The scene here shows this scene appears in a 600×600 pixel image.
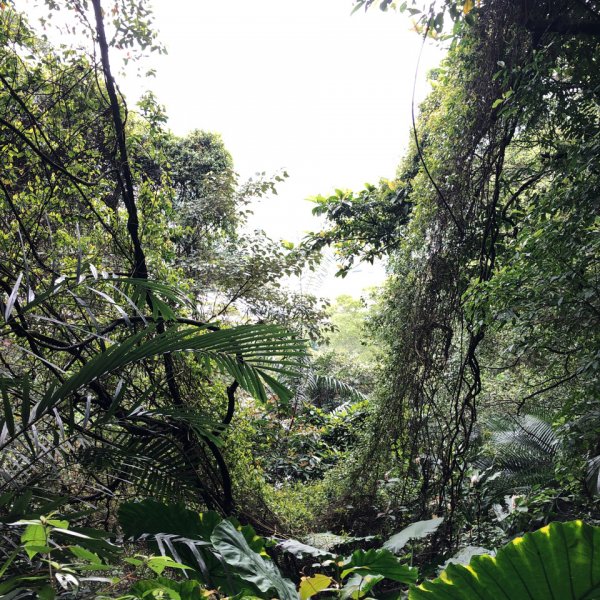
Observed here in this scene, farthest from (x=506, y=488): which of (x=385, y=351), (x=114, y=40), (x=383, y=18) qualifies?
(x=114, y=40)

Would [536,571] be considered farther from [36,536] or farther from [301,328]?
[301,328]

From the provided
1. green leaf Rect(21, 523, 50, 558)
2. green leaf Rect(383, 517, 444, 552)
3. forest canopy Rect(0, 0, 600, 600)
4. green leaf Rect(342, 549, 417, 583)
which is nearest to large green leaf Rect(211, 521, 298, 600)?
forest canopy Rect(0, 0, 600, 600)

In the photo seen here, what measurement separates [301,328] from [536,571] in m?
3.25

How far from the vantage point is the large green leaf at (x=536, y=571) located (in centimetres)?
72

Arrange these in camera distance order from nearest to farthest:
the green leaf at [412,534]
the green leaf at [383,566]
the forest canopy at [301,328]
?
the green leaf at [383,566] < the forest canopy at [301,328] < the green leaf at [412,534]

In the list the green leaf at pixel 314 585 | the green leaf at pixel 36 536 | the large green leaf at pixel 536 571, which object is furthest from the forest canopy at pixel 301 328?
the large green leaf at pixel 536 571

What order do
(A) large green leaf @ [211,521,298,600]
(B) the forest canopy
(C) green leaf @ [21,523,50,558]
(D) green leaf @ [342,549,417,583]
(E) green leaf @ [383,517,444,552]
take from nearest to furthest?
(C) green leaf @ [21,523,50,558] → (A) large green leaf @ [211,521,298,600] → (D) green leaf @ [342,549,417,583] → (B) the forest canopy → (E) green leaf @ [383,517,444,552]

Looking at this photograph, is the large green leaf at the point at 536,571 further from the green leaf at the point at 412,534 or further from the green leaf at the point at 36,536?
the green leaf at the point at 412,534

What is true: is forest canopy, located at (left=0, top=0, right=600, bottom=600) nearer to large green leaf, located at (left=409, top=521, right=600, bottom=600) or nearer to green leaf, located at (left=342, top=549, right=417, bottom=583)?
green leaf, located at (left=342, top=549, right=417, bottom=583)

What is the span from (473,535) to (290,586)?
1947 mm

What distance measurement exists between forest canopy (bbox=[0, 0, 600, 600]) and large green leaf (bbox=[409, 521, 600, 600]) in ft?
1.32

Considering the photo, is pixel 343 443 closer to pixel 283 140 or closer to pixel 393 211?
pixel 393 211

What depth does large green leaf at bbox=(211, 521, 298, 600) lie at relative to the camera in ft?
3.41

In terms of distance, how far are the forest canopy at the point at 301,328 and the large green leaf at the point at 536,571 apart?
1.32 ft
